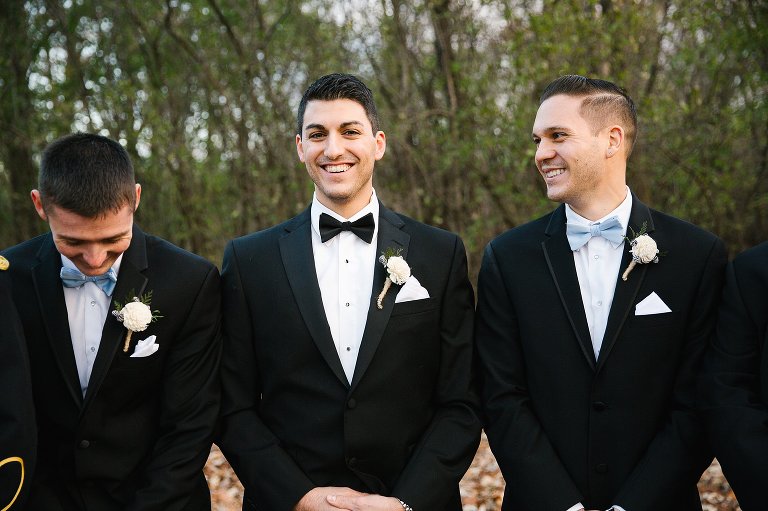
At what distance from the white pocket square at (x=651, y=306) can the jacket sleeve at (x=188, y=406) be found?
70.7 inches

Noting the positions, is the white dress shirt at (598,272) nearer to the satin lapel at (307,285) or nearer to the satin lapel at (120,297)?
the satin lapel at (307,285)

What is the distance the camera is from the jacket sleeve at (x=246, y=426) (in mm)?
3027

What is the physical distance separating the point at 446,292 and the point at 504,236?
401 millimetres

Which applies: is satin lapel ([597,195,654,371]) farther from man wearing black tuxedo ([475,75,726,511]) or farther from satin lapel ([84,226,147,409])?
satin lapel ([84,226,147,409])

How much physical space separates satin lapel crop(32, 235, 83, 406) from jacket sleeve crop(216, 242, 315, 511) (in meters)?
0.62

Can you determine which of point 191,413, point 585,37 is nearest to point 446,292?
point 191,413

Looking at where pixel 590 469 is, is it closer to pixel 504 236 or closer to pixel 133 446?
pixel 504 236

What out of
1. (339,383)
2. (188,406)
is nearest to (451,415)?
(339,383)

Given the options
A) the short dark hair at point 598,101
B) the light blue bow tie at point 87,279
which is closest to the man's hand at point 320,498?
the light blue bow tie at point 87,279

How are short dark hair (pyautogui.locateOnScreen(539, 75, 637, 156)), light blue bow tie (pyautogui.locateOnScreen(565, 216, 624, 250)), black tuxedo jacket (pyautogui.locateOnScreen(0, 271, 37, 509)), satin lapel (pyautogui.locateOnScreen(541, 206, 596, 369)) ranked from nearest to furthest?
black tuxedo jacket (pyautogui.locateOnScreen(0, 271, 37, 509))
satin lapel (pyautogui.locateOnScreen(541, 206, 596, 369))
light blue bow tie (pyautogui.locateOnScreen(565, 216, 624, 250))
short dark hair (pyautogui.locateOnScreen(539, 75, 637, 156))

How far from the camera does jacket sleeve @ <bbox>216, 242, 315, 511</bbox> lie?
3.03m

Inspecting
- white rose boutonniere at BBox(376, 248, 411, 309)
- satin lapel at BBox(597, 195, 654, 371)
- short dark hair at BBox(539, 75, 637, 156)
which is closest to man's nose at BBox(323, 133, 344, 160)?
white rose boutonniere at BBox(376, 248, 411, 309)

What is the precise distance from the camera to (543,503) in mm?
2979

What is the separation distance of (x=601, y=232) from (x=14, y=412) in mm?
2386
